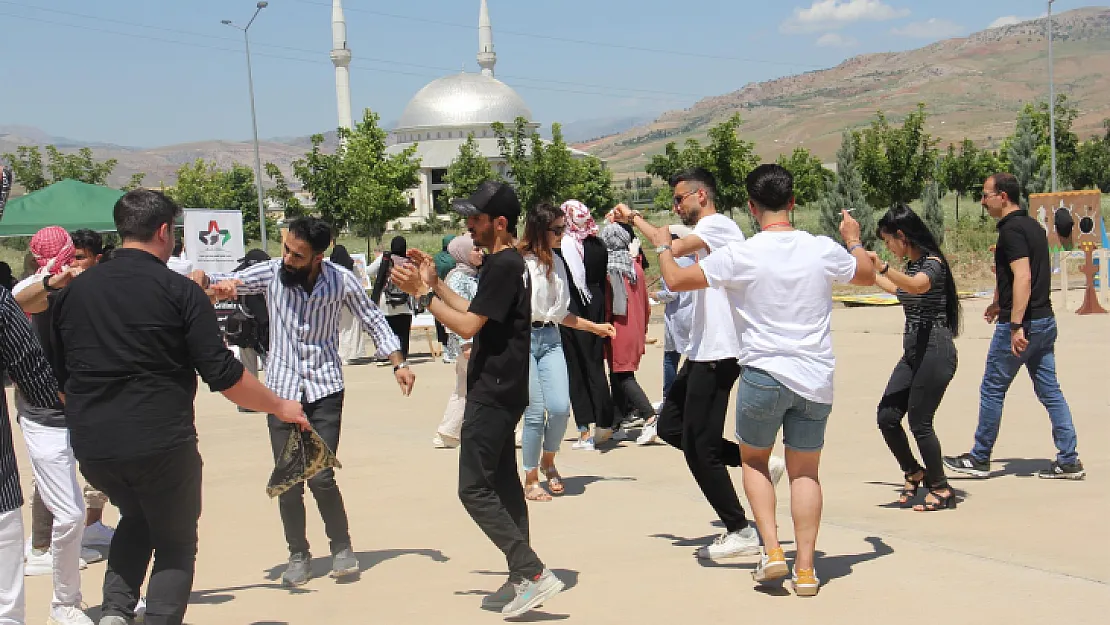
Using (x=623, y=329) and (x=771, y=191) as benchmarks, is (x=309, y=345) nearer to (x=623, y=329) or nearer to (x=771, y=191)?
(x=771, y=191)

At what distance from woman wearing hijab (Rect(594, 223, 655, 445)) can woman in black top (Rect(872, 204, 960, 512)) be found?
9.59ft

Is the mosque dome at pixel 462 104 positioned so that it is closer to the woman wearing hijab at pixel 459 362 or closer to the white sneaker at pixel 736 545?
the woman wearing hijab at pixel 459 362

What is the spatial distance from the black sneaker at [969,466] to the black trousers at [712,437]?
2.66 m

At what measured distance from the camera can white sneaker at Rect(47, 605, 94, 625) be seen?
17.0ft

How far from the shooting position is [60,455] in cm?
546

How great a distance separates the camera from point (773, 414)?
5.18m

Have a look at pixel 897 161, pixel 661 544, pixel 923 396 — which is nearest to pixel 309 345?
pixel 661 544

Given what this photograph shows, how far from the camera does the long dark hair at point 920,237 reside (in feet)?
22.5

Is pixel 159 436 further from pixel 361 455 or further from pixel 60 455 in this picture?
pixel 361 455

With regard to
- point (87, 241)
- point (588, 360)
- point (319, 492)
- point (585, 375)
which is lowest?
point (319, 492)

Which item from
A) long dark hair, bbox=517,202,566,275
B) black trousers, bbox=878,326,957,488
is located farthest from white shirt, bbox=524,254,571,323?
black trousers, bbox=878,326,957,488

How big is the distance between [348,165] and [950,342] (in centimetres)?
4350

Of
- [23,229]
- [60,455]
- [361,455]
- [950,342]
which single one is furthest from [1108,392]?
[23,229]

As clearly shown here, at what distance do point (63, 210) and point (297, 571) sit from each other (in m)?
16.6
